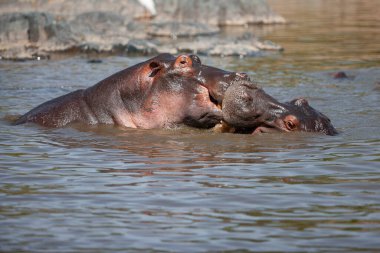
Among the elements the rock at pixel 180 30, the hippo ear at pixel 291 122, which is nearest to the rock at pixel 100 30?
the rock at pixel 180 30

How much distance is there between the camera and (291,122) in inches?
306

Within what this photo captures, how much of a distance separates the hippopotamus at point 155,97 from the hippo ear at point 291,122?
59 cm

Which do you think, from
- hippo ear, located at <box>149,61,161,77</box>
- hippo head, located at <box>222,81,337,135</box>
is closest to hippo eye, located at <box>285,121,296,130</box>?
hippo head, located at <box>222,81,337,135</box>

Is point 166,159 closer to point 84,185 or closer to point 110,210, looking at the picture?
point 84,185

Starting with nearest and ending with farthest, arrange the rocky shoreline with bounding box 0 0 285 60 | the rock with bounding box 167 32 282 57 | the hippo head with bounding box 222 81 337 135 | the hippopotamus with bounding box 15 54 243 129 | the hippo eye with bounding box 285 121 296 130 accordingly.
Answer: the hippo head with bounding box 222 81 337 135 → the hippopotamus with bounding box 15 54 243 129 → the hippo eye with bounding box 285 121 296 130 → the rock with bounding box 167 32 282 57 → the rocky shoreline with bounding box 0 0 285 60

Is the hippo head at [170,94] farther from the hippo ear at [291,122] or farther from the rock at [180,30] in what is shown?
the rock at [180,30]

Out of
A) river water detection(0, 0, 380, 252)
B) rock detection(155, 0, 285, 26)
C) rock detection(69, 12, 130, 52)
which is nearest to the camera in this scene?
river water detection(0, 0, 380, 252)

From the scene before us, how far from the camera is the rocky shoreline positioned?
54.4 feet

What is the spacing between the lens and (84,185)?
20.3 ft

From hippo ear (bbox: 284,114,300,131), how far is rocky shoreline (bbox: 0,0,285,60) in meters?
8.29

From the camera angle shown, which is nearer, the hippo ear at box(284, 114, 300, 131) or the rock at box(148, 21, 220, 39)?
the hippo ear at box(284, 114, 300, 131)

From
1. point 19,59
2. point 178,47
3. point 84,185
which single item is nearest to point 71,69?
point 19,59

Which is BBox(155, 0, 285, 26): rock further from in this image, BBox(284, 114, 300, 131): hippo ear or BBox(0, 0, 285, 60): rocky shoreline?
BBox(284, 114, 300, 131): hippo ear

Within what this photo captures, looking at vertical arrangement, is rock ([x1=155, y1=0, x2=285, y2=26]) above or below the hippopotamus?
above
